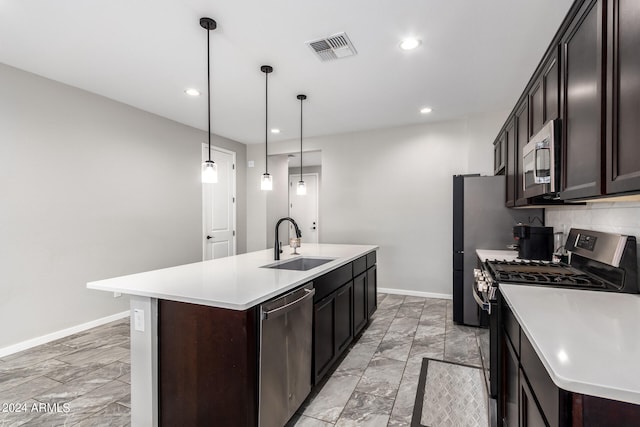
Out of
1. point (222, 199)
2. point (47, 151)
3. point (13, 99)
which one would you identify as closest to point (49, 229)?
point (47, 151)

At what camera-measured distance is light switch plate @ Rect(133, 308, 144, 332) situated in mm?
1683

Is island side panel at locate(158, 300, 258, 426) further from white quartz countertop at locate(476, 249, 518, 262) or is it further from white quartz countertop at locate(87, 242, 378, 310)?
white quartz countertop at locate(476, 249, 518, 262)

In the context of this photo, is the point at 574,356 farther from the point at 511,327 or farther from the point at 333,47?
the point at 333,47

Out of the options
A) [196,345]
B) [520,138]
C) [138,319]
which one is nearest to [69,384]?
[138,319]

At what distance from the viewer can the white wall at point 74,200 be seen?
2854mm

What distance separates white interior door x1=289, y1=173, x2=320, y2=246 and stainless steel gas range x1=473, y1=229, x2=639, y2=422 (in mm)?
5326

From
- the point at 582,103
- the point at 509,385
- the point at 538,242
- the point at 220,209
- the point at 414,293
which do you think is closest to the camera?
the point at 582,103

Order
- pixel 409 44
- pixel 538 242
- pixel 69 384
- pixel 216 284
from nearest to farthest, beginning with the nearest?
pixel 216 284, pixel 69 384, pixel 409 44, pixel 538 242

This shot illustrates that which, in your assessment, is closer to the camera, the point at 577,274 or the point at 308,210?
the point at 577,274

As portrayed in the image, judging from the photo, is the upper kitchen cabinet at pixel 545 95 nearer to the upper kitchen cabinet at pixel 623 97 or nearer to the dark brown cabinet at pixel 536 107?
the dark brown cabinet at pixel 536 107

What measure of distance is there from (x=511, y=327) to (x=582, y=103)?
3.59 ft

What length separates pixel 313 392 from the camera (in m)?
2.19

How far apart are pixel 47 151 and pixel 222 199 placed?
8.51 ft

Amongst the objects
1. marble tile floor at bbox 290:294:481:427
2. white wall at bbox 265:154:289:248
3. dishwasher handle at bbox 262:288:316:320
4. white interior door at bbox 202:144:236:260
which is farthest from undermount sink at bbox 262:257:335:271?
white wall at bbox 265:154:289:248
